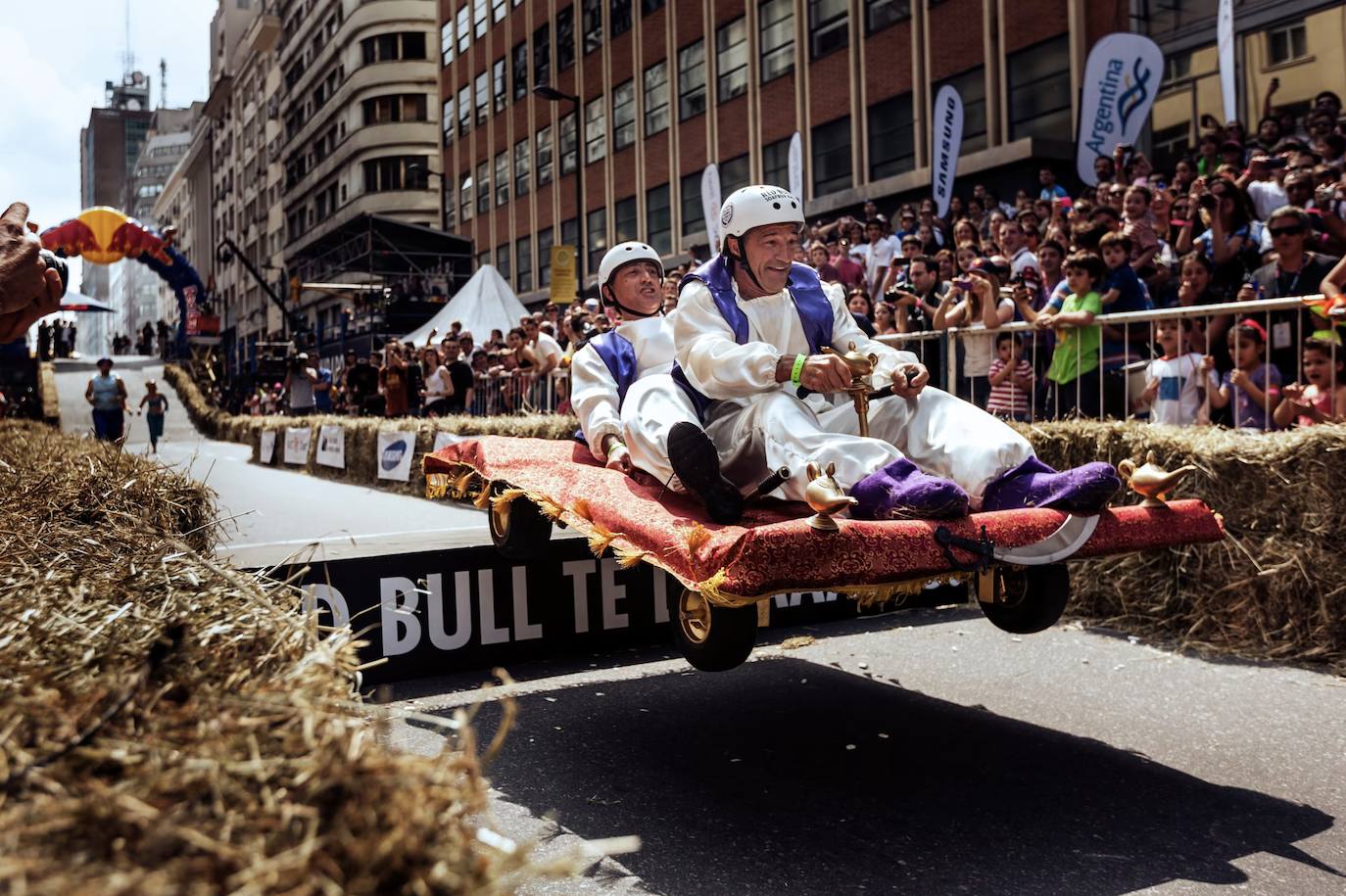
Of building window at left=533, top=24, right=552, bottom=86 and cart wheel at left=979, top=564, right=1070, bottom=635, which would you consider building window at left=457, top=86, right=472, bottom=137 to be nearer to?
building window at left=533, top=24, right=552, bottom=86

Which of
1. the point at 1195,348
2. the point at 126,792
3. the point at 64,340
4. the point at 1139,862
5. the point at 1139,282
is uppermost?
the point at 64,340

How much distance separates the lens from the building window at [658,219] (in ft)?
117

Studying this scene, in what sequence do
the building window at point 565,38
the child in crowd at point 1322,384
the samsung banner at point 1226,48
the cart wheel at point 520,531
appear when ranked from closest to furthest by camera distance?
the cart wheel at point 520,531 → the child in crowd at point 1322,384 → the samsung banner at point 1226,48 → the building window at point 565,38

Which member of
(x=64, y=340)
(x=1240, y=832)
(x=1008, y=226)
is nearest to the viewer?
(x=1240, y=832)

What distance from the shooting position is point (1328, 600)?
578 cm

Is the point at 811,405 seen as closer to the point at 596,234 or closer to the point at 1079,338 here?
the point at 1079,338

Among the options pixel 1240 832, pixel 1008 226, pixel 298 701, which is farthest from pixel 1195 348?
pixel 298 701

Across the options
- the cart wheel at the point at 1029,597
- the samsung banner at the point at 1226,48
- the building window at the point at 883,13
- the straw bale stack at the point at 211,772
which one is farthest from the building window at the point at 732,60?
the straw bale stack at the point at 211,772

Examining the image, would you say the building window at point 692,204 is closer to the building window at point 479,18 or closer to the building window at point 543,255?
the building window at point 543,255

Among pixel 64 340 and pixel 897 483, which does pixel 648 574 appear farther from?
pixel 64 340

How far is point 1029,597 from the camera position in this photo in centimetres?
441

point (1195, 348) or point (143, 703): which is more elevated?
point (1195, 348)

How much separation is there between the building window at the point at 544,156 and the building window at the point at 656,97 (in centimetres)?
762

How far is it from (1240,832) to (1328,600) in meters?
2.66
